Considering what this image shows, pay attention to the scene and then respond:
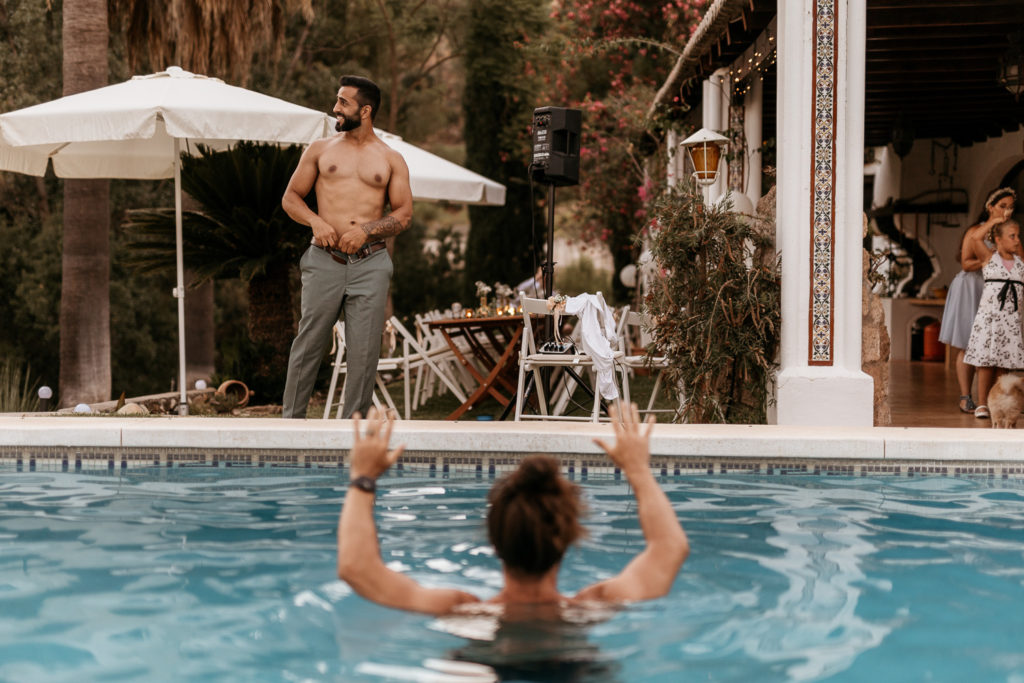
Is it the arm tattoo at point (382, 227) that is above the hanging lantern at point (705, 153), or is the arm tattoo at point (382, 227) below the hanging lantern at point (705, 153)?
below

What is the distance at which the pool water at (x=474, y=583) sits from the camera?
3057 millimetres

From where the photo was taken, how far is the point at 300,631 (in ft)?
11.0

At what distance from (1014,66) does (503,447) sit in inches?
183

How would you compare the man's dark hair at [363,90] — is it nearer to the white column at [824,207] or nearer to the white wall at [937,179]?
the white column at [824,207]

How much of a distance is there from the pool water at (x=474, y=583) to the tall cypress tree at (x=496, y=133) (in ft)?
46.6

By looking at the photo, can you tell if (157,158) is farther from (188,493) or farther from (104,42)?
(188,493)

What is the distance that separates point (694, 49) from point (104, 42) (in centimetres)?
532

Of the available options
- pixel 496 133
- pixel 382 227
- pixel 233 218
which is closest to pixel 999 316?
pixel 382 227

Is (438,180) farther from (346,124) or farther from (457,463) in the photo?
(457,463)

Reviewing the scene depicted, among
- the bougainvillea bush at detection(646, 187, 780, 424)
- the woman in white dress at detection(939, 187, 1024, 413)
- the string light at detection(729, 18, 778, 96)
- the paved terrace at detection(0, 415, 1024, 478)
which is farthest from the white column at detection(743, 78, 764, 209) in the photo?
the paved terrace at detection(0, 415, 1024, 478)

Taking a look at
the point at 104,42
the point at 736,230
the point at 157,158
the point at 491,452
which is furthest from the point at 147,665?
the point at 104,42

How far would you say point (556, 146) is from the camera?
25.7ft

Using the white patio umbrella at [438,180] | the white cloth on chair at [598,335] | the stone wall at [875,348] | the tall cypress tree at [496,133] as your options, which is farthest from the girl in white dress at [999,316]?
the tall cypress tree at [496,133]

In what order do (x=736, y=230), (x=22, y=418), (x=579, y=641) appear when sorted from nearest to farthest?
1. (x=579, y=641)
2. (x=22, y=418)
3. (x=736, y=230)
